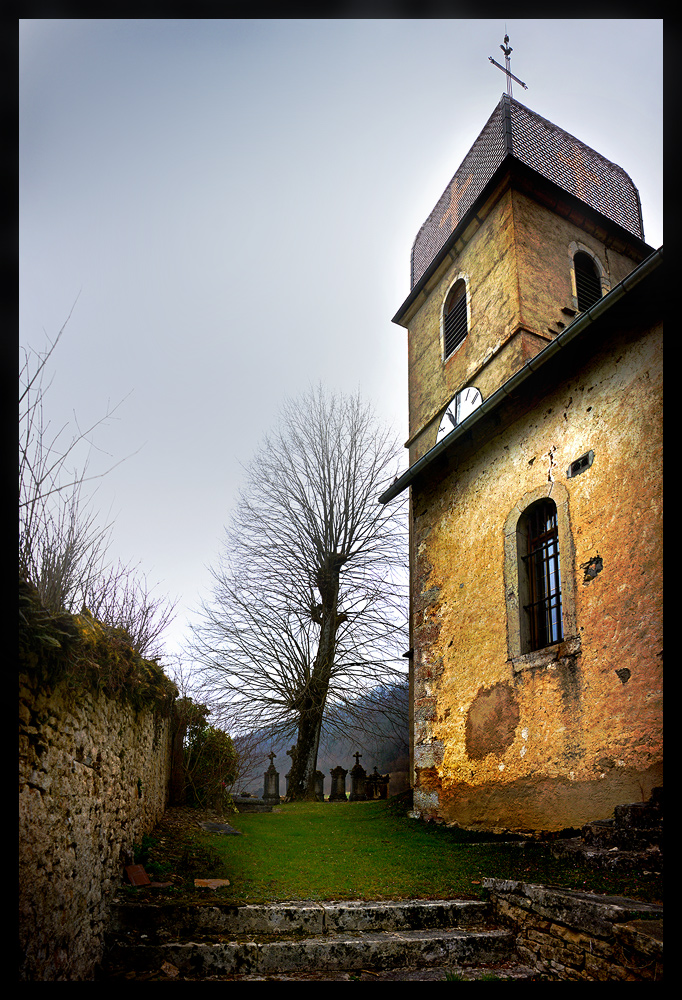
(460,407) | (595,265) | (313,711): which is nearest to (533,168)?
(595,265)

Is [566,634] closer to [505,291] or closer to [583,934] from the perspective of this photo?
[583,934]

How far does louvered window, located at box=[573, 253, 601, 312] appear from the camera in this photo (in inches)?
489

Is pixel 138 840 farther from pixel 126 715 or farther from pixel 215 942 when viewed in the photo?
pixel 215 942

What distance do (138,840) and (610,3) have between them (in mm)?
7338

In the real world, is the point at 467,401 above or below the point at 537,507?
above

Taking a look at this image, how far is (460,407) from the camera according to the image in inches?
491

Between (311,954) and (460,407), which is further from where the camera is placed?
(460,407)

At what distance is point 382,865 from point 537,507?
4.94m

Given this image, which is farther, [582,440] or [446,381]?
[446,381]

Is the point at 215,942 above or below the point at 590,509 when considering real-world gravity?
below

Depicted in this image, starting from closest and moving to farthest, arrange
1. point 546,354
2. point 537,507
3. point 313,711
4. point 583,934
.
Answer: point 583,934 → point 546,354 → point 537,507 → point 313,711

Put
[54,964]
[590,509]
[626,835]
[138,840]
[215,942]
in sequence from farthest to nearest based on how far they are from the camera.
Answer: [590,509] → [138,840] → [626,835] → [215,942] → [54,964]

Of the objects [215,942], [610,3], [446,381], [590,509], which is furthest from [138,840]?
[446,381]
